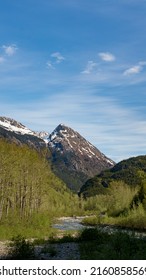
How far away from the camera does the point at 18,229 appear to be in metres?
45.2

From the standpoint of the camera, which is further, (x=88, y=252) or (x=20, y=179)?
(x=20, y=179)

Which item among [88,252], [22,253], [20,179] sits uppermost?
[20,179]

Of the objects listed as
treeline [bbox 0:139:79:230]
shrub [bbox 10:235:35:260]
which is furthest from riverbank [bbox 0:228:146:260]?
treeline [bbox 0:139:79:230]

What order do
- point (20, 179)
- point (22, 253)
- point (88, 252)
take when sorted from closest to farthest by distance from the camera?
point (22, 253), point (88, 252), point (20, 179)

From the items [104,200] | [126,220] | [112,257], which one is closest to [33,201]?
[126,220]

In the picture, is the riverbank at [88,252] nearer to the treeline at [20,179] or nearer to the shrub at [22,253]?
the shrub at [22,253]

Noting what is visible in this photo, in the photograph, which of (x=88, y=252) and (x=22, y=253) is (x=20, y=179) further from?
(x=22, y=253)

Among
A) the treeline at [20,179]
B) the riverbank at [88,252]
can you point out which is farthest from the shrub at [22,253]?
the treeline at [20,179]

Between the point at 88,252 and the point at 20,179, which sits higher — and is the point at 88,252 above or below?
below

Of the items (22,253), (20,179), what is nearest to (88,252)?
(22,253)

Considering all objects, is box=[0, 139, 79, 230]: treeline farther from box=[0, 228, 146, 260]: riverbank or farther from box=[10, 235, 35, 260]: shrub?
box=[10, 235, 35, 260]: shrub

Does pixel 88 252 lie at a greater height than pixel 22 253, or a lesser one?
lesser

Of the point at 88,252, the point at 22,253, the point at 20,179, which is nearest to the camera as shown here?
the point at 22,253
